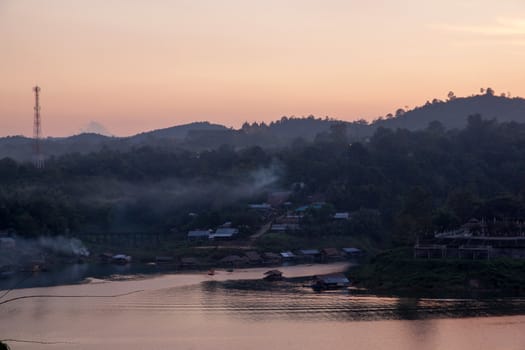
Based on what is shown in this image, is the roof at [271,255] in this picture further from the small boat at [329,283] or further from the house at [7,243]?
the house at [7,243]

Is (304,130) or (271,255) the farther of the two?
(304,130)

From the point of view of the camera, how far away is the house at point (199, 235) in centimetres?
3541

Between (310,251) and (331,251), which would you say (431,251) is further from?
(310,251)

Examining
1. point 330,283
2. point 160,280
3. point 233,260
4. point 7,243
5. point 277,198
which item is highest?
point 277,198

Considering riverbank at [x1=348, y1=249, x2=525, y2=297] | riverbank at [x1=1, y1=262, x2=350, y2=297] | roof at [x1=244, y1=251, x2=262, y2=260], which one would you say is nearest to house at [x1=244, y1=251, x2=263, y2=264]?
roof at [x1=244, y1=251, x2=262, y2=260]

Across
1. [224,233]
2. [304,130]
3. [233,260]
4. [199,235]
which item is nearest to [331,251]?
[233,260]

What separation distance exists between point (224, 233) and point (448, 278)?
13483 mm

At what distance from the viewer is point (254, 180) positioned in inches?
1757

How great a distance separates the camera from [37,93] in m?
41.5

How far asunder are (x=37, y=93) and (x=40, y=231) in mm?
10467

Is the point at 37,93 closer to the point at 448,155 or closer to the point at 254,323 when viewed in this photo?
the point at 448,155

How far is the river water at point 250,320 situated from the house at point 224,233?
10261 mm

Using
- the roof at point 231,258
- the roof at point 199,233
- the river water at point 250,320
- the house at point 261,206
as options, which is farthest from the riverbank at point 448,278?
the house at point 261,206

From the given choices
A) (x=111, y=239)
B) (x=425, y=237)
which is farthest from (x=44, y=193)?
(x=425, y=237)
